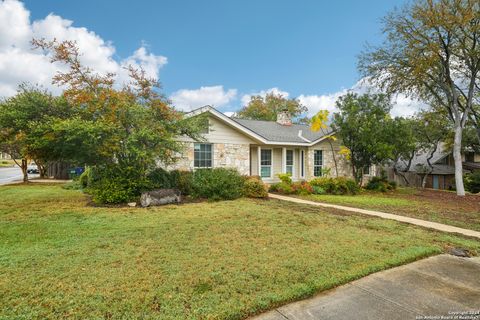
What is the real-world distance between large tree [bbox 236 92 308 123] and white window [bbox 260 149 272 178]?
17.9 meters

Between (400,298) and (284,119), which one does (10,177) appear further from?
(400,298)

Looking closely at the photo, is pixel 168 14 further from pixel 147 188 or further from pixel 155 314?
pixel 155 314

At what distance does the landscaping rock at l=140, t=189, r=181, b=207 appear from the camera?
28.3ft

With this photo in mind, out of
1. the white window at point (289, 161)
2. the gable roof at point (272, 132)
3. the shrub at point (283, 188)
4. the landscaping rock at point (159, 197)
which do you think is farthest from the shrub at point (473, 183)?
the landscaping rock at point (159, 197)

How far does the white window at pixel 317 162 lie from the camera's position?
16.0 m

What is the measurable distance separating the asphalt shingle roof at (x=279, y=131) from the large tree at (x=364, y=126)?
1.79 m

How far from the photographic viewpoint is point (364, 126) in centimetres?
1319

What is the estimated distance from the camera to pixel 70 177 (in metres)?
23.6

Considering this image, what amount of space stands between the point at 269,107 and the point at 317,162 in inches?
745

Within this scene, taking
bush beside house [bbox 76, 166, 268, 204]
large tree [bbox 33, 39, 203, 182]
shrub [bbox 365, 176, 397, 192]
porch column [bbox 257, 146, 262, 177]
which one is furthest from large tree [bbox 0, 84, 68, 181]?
shrub [bbox 365, 176, 397, 192]

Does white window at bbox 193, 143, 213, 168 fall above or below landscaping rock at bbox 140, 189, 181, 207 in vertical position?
above

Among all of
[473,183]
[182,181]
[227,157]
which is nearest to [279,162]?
[227,157]

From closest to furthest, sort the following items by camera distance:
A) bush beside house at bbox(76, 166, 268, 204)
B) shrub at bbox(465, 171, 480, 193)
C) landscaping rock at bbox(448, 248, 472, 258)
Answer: landscaping rock at bbox(448, 248, 472, 258)
bush beside house at bbox(76, 166, 268, 204)
shrub at bbox(465, 171, 480, 193)

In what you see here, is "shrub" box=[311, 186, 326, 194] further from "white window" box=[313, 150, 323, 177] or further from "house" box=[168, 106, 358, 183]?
"white window" box=[313, 150, 323, 177]
